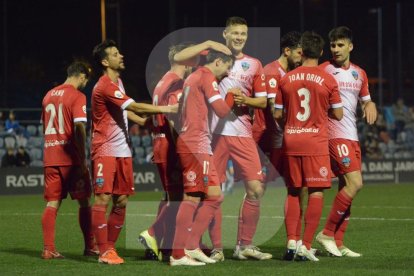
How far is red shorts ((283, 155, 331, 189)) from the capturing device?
34.7ft

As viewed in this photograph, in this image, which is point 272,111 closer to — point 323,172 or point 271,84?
point 271,84

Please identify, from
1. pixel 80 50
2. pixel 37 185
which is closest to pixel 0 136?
pixel 37 185

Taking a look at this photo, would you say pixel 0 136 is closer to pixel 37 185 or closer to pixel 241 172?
pixel 37 185

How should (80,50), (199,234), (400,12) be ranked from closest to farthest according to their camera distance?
(199,234)
(80,50)
(400,12)

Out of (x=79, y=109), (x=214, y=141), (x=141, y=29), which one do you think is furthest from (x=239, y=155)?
(x=141, y=29)

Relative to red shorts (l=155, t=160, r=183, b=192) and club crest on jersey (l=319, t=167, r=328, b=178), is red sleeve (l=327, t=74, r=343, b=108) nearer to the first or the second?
club crest on jersey (l=319, t=167, r=328, b=178)

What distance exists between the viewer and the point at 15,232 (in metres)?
15.0

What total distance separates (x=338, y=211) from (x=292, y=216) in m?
0.99

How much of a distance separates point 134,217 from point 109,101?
6883 millimetres

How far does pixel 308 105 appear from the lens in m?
10.6

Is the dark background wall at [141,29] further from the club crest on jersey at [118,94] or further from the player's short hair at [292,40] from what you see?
the club crest on jersey at [118,94]

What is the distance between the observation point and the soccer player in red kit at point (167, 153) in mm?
11180

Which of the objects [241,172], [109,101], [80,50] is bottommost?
[241,172]

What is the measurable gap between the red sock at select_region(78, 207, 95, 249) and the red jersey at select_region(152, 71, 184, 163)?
1156 mm
